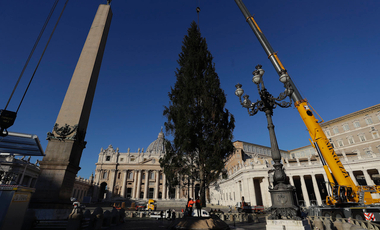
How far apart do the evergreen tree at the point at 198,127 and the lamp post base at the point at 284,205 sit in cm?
794

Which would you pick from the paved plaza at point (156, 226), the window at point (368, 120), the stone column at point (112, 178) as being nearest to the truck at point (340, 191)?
the paved plaza at point (156, 226)

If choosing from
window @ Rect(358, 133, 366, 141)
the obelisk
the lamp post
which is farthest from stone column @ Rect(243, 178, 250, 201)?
the obelisk

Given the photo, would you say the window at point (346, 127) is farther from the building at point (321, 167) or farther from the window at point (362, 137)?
the window at point (362, 137)

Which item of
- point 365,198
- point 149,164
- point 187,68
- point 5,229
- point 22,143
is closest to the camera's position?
point 5,229

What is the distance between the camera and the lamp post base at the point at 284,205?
218 inches

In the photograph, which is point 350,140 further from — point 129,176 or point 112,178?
point 112,178

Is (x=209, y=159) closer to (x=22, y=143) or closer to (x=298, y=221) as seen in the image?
(x=298, y=221)

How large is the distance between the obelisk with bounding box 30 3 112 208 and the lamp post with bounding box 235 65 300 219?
25.5 feet

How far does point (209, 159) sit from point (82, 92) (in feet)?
30.6

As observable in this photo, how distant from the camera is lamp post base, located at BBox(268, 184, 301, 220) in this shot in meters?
5.55

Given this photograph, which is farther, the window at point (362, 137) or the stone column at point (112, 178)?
the stone column at point (112, 178)

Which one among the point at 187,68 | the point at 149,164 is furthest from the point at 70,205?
the point at 149,164

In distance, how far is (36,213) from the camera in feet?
22.9

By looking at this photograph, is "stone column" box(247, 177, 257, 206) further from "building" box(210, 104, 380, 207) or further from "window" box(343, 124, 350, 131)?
"window" box(343, 124, 350, 131)
